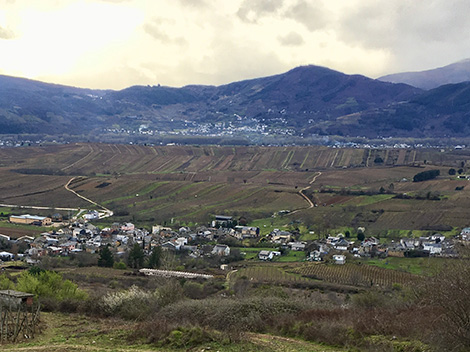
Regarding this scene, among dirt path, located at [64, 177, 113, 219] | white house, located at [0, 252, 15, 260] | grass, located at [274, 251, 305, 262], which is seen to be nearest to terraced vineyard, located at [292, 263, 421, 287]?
grass, located at [274, 251, 305, 262]

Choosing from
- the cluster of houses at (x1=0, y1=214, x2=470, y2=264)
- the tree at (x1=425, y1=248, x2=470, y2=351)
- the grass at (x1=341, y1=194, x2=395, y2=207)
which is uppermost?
the tree at (x1=425, y1=248, x2=470, y2=351)

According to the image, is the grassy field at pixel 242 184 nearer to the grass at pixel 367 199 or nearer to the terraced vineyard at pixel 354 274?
the grass at pixel 367 199

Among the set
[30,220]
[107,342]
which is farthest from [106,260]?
[107,342]

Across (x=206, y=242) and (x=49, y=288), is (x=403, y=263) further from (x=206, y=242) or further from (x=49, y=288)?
(x=49, y=288)

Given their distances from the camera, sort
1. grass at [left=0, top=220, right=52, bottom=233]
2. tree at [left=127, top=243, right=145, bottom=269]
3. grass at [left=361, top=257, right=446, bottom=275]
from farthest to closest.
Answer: grass at [left=0, top=220, right=52, bottom=233] → tree at [left=127, top=243, right=145, bottom=269] → grass at [left=361, top=257, right=446, bottom=275]

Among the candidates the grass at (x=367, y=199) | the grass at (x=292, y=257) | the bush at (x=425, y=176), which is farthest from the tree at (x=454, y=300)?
the bush at (x=425, y=176)

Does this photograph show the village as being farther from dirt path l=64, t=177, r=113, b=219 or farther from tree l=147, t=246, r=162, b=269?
dirt path l=64, t=177, r=113, b=219

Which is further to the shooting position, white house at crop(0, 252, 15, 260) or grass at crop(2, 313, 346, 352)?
white house at crop(0, 252, 15, 260)
